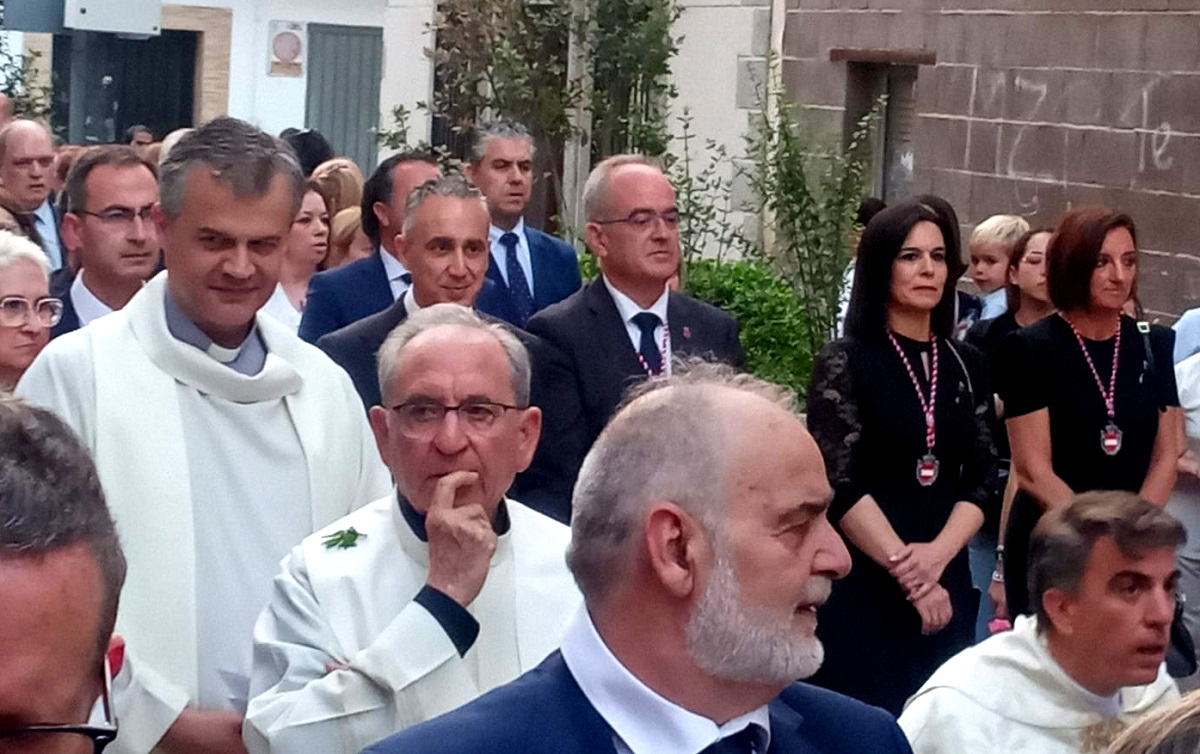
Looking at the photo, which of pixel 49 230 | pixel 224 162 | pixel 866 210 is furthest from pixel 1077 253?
pixel 866 210

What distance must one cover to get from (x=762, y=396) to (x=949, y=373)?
370cm

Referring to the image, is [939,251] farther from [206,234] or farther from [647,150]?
[647,150]

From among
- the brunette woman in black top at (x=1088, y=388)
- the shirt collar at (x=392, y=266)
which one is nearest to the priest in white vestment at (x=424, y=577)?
the brunette woman in black top at (x=1088, y=388)

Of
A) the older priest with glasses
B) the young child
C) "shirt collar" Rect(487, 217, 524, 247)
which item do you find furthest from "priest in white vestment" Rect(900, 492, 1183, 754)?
the young child

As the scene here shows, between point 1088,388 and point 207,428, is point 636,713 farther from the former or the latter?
point 1088,388

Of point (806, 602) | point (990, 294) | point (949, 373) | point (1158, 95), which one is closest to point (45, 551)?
point (806, 602)

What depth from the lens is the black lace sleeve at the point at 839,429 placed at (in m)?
6.37

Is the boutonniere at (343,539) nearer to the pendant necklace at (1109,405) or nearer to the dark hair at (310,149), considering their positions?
the pendant necklace at (1109,405)

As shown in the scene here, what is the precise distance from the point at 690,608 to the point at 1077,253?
4.65 m

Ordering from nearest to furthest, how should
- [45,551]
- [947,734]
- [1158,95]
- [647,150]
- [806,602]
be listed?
1. [45,551]
2. [806,602]
3. [947,734]
4. [1158,95]
5. [647,150]

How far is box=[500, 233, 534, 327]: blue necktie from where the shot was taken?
27.5 ft

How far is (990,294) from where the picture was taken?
34.4 feet

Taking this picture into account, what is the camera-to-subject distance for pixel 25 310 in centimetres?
563

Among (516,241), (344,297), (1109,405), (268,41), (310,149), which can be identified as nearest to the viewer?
(1109,405)
